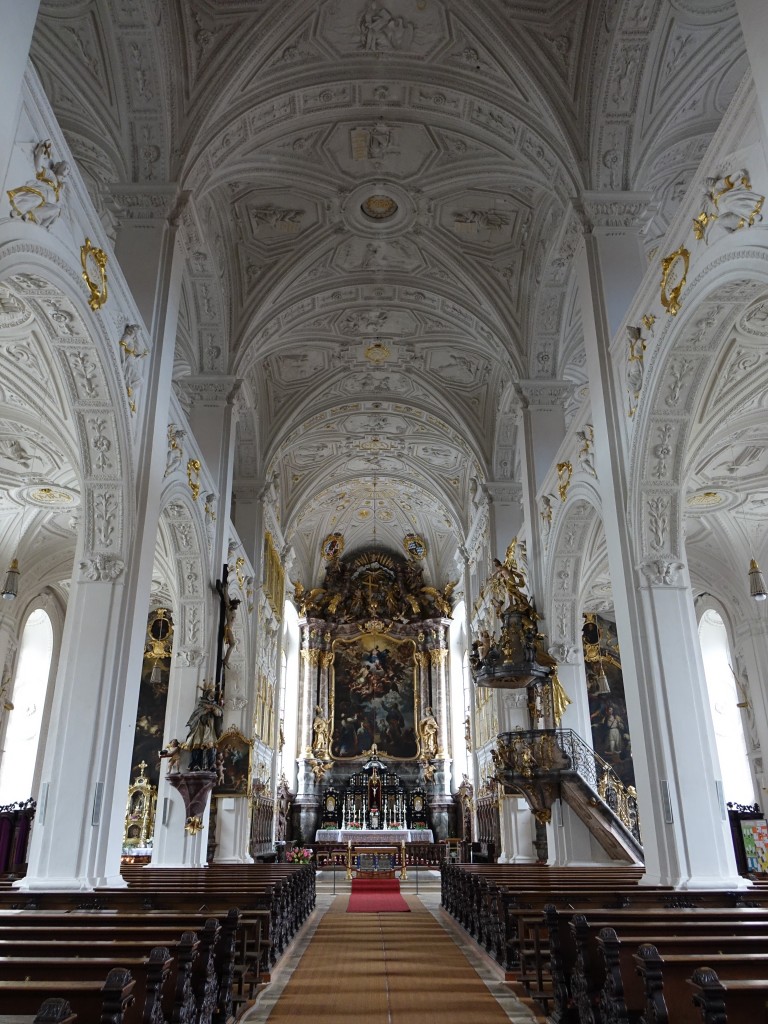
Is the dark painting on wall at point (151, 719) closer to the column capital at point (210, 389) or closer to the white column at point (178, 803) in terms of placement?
the white column at point (178, 803)

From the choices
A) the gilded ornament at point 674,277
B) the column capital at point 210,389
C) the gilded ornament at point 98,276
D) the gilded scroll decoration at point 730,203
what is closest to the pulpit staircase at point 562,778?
the gilded ornament at point 674,277

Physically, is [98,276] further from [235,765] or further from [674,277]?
[235,765]

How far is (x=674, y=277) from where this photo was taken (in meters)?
8.90

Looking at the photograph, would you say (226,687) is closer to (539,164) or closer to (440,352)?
(440,352)

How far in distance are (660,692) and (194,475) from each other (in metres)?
8.64

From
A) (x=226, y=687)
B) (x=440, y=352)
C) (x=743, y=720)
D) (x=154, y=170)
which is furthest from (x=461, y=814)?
(x=154, y=170)

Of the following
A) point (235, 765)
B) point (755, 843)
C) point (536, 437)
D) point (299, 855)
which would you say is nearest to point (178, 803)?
point (235, 765)

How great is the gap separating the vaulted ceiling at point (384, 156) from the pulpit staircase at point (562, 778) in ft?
25.6

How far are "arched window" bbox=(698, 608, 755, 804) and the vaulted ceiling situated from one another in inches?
325

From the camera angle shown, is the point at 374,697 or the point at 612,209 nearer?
the point at 612,209

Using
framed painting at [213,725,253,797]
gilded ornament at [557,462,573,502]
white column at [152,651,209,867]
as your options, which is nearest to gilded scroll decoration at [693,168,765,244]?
gilded ornament at [557,462,573,502]

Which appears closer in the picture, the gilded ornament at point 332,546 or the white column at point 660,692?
the white column at point 660,692

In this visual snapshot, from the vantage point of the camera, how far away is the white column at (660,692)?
866cm

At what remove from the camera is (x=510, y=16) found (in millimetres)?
11883
